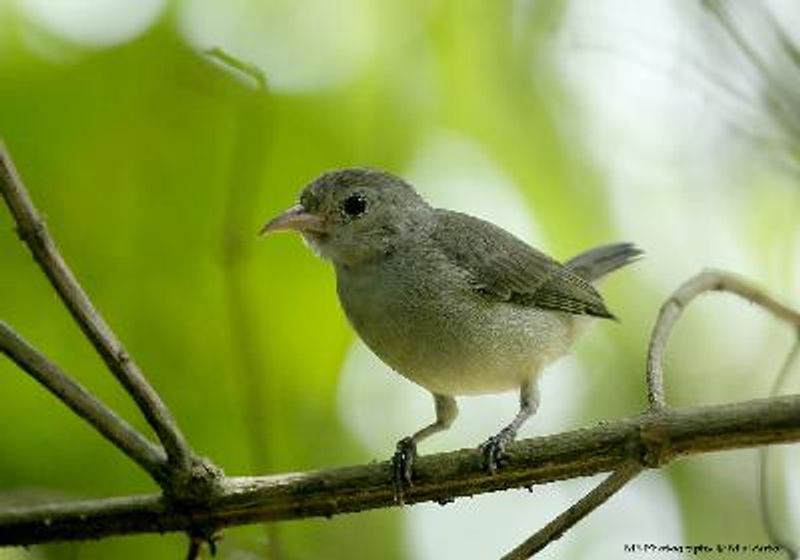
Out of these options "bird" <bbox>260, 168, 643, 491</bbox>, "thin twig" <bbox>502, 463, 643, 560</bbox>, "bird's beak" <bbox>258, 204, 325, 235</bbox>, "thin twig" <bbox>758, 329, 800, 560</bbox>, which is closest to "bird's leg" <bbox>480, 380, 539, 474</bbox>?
"bird" <bbox>260, 168, 643, 491</bbox>

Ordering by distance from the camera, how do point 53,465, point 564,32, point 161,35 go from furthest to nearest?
point 564,32, point 161,35, point 53,465

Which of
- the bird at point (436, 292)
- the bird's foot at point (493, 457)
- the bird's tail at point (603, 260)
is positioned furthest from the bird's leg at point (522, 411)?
the bird's tail at point (603, 260)

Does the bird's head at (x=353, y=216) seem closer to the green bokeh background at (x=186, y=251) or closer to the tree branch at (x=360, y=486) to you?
the green bokeh background at (x=186, y=251)

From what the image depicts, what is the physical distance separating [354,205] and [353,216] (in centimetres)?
4

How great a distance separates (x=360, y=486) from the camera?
2551 mm

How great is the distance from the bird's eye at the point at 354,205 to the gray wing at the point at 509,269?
325 millimetres

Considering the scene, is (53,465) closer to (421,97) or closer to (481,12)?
(421,97)

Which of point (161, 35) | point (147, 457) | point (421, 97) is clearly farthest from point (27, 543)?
point (421, 97)

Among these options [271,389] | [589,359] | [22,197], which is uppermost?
[589,359]

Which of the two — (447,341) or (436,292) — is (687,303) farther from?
(436,292)

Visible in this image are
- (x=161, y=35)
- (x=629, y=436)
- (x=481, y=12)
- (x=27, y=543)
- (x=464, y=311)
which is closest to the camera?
(x=629, y=436)

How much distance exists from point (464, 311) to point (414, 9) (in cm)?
158

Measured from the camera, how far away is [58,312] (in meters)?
4.12

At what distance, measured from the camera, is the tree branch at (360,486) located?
2.29 meters
